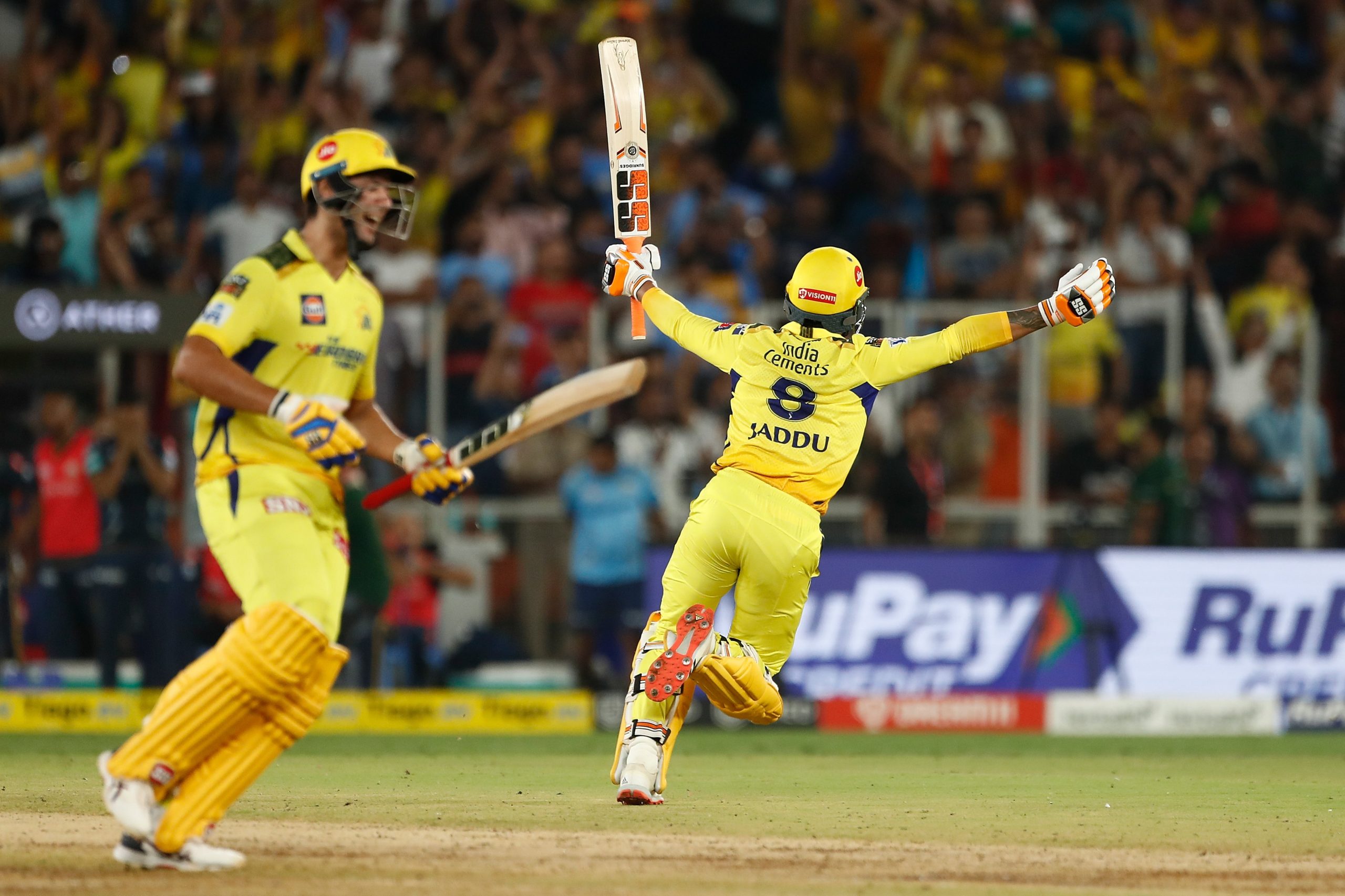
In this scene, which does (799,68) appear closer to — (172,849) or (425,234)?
(425,234)

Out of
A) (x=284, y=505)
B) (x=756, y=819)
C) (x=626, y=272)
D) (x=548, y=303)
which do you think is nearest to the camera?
(x=284, y=505)

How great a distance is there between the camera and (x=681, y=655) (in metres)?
7.50

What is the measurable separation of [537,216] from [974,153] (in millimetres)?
3461

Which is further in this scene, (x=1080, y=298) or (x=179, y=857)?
(x=1080, y=298)

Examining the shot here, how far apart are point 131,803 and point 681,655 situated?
245 cm

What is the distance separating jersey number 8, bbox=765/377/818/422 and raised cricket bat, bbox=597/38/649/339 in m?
1.13

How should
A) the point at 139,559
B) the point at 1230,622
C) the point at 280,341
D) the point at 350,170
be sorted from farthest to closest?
the point at 1230,622 → the point at 139,559 → the point at 350,170 → the point at 280,341

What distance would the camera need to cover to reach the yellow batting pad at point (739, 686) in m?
7.47

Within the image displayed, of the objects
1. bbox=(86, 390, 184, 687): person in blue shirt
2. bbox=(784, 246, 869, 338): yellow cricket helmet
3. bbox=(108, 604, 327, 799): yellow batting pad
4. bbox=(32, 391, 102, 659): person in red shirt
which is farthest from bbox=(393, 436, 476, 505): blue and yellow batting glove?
bbox=(32, 391, 102, 659): person in red shirt

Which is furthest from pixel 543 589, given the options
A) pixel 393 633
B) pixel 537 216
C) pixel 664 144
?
pixel 664 144

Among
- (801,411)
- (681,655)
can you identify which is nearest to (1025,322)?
(801,411)

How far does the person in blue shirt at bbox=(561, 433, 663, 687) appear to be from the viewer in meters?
12.7

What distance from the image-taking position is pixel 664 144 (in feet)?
48.8

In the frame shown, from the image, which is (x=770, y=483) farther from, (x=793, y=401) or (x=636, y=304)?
(x=636, y=304)
